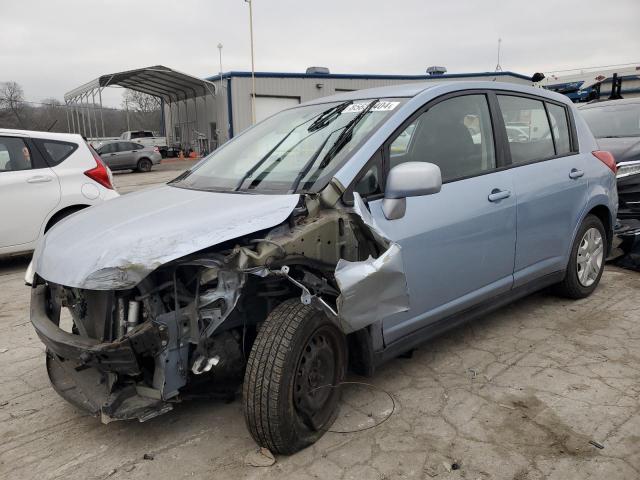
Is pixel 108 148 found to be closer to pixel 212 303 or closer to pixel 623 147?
pixel 623 147

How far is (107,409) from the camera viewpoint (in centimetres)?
245

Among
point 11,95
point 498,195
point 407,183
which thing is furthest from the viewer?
point 11,95

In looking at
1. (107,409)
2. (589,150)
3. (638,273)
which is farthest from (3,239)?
(638,273)

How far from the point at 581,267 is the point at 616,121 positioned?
3626 mm

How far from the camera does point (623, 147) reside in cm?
622

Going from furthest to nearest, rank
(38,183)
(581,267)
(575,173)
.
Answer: (38,183)
(581,267)
(575,173)

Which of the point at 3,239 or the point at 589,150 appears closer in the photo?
the point at 589,150

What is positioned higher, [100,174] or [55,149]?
[55,149]

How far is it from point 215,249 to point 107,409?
86 centimetres

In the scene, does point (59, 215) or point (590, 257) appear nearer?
point (590, 257)

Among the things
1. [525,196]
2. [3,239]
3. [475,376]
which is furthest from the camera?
[3,239]

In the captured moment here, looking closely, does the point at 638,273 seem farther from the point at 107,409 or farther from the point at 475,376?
the point at 107,409

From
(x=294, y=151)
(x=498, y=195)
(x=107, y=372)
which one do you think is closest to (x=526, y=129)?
(x=498, y=195)

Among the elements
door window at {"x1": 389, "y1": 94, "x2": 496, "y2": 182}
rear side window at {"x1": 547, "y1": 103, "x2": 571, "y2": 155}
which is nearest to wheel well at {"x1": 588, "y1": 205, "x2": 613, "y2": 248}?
rear side window at {"x1": 547, "y1": 103, "x2": 571, "y2": 155}
